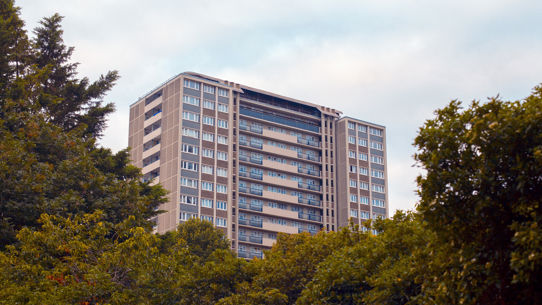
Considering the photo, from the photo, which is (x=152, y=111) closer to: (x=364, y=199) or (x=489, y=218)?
(x=364, y=199)

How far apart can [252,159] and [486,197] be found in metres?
95.8

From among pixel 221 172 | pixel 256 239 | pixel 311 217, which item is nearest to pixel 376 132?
pixel 311 217

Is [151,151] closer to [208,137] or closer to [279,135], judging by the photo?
[208,137]

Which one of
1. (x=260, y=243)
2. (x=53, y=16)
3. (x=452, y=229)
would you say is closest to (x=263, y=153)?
(x=260, y=243)

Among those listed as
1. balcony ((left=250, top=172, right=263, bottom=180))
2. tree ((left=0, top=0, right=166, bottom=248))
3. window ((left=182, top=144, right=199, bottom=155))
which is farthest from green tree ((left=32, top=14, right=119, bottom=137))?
balcony ((left=250, top=172, right=263, bottom=180))

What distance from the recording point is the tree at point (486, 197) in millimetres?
12703

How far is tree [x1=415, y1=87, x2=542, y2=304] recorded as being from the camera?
12.7 metres

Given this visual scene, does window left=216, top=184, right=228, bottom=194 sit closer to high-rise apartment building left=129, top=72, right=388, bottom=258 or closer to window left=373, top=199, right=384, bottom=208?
high-rise apartment building left=129, top=72, right=388, bottom=258

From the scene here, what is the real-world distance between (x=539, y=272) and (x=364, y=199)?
104393 millimetres

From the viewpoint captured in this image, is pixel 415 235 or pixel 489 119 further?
pixel 415 235

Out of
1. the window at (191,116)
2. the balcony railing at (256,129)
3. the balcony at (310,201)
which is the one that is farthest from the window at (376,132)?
the window at (191,116)

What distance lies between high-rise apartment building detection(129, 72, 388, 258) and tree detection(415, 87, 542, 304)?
82150mm

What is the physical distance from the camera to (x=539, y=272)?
12.8 meters

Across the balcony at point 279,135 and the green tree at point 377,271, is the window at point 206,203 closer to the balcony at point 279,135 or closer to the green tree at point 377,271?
the balcony at point 279,135
